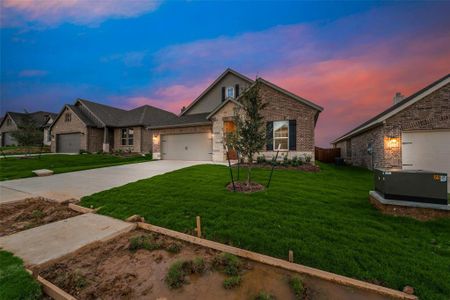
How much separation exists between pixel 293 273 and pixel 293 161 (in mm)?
9413

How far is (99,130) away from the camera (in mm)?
23156

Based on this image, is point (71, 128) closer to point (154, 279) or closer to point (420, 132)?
point (154, 279)

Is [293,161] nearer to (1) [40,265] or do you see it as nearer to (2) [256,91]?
(2) [256,91]

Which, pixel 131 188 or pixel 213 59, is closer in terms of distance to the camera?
pixel 131 188

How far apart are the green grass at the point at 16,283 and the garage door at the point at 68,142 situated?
82.0 ft

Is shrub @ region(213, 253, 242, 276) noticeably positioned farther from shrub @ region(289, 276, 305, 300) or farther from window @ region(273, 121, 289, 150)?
window @ region(273, 121, 289, 150)

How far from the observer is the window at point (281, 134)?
40.4 ft

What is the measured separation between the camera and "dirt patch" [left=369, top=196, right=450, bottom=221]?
14.4 ft

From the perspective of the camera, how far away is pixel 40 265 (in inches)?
115

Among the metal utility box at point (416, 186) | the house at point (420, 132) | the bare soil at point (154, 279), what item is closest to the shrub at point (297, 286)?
the bare soil at point (154, 279)

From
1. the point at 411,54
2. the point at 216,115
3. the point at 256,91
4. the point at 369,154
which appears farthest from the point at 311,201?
the point at 411,54

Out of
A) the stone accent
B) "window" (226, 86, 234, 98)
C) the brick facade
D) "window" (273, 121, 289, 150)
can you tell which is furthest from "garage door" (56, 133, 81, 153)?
the brick facade

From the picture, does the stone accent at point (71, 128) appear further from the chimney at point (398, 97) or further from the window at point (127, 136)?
the chimney at point (398, 97)

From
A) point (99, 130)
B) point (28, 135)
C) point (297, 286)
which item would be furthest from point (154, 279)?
point (99, 130)
